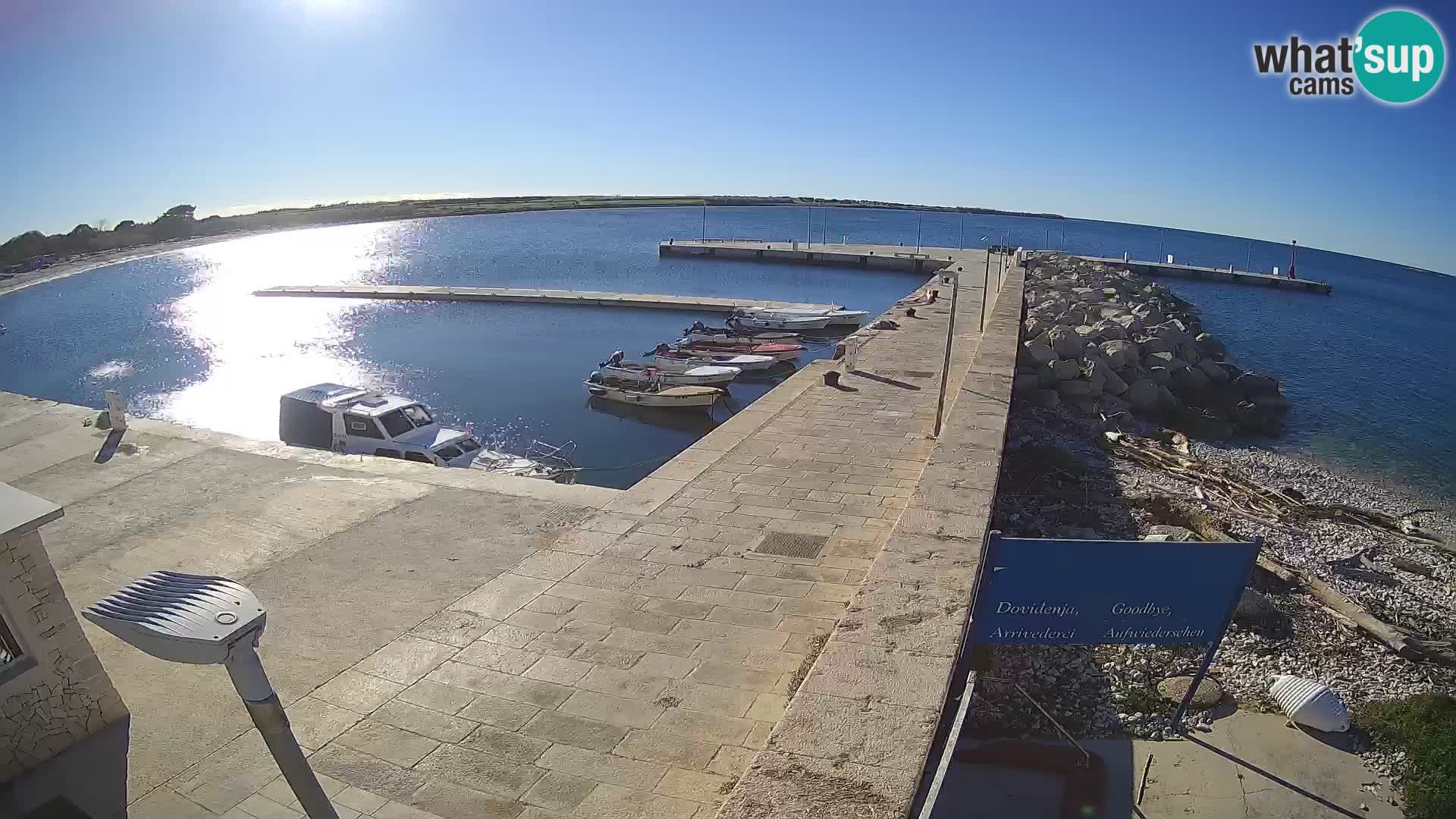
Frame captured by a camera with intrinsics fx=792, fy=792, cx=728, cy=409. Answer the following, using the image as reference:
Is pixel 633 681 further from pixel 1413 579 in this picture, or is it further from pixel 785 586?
pixel 1413 579

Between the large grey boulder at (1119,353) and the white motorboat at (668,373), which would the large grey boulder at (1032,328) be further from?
the white motorboat at (668,373)

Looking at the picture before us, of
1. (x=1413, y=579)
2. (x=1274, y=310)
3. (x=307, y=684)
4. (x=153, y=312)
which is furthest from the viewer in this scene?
(x=1274, y=310)

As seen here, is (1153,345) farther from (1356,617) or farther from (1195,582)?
(1195,582)

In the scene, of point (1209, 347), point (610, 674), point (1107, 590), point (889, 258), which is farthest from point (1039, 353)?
point (889, 258)

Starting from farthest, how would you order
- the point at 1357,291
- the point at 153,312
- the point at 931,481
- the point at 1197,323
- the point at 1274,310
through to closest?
the point at 1357,291, the point at 1274,310, the point at 153,312, the point at 1197,323, the point at 931,481

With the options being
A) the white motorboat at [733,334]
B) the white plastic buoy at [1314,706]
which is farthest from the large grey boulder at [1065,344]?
the white plastic buoy at [1314,706]

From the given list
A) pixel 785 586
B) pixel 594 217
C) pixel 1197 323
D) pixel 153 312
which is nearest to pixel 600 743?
pixel 785 586
